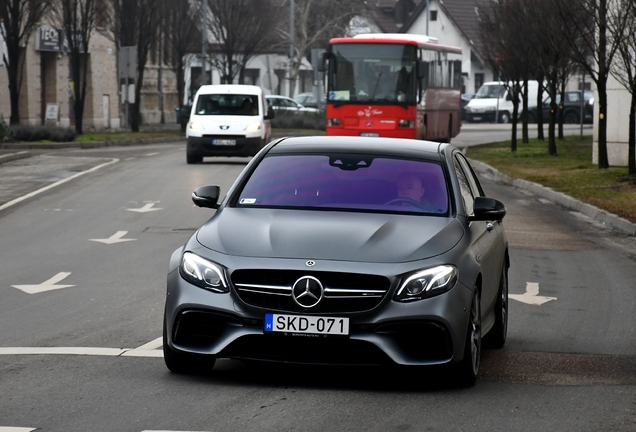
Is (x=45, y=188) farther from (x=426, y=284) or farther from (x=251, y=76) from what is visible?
(x=251, y=76)

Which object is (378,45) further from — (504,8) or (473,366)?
(473,366)

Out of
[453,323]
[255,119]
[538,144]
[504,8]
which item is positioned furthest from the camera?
[538,144]

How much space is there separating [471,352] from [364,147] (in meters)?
1.80

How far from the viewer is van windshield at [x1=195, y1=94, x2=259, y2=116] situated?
32.5 metres

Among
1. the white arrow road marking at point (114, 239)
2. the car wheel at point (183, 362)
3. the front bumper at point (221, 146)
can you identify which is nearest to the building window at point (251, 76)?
the front bumper at point (221, 146)

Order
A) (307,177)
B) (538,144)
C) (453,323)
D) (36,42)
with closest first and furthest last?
(453,323) < (307,177) < (538,144) < (36,42)

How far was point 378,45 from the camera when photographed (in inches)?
1367

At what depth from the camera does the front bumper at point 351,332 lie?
683 centimetres

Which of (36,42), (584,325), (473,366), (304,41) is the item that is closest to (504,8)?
(36,42)

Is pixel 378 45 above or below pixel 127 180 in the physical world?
above

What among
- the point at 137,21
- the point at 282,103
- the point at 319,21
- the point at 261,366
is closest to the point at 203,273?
the point at 261,366

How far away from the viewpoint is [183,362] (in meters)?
7.37

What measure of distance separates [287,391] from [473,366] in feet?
3.44

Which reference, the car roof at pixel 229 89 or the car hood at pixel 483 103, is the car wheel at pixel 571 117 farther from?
the car roof at pixel 229 89
